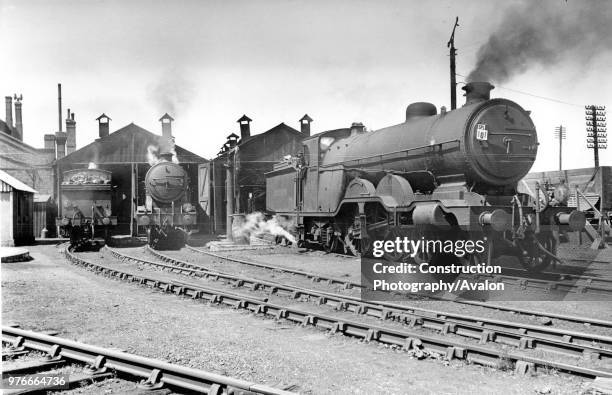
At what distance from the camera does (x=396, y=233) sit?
1091cm

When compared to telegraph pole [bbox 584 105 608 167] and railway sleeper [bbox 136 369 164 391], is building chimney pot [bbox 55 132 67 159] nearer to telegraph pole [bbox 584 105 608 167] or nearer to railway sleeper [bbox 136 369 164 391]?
railway sleeper [bbox 136 369 164 391]

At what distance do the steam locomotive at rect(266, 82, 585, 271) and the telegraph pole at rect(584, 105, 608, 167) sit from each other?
24.2m

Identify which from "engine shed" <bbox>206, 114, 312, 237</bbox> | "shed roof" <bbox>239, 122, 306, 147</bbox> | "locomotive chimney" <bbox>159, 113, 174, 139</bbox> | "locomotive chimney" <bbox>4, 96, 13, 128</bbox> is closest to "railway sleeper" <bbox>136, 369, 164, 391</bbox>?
"engine shed" <bbox>206, 114, 312, 237</bbox>

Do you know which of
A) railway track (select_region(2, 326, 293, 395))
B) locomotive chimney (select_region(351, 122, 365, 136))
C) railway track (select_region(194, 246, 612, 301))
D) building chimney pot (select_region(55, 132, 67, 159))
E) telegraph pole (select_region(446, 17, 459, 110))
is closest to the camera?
railway track (select_region(2, 326, 293, 395))

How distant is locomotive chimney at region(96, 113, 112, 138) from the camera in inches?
1283

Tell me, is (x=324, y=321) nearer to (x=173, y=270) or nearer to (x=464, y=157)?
(x=464, y=157)

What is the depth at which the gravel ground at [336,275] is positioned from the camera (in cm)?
754

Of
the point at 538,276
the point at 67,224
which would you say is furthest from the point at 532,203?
the point at 67,224

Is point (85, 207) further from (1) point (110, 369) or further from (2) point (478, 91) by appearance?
(1) point (110, 369)

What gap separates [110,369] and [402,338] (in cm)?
317

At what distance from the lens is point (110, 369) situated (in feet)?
15.9

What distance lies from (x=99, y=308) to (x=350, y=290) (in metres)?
4.24

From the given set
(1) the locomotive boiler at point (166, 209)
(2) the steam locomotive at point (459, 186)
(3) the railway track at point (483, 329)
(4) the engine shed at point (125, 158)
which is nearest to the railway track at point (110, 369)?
(3) the railway track at point (483, 329)

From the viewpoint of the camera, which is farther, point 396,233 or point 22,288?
point 396,233
